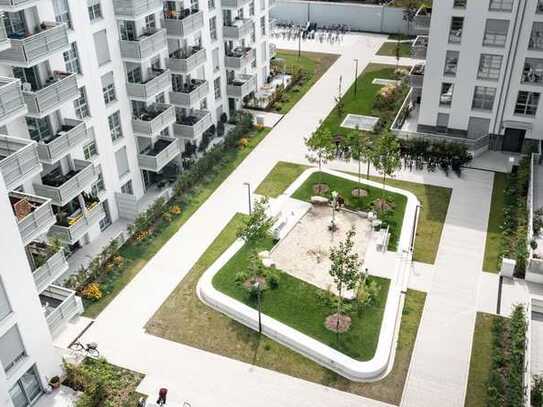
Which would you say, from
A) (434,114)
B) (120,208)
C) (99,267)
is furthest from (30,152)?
(434,114)

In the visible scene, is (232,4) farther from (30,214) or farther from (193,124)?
(30,214)

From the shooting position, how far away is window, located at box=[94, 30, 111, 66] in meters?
35.8

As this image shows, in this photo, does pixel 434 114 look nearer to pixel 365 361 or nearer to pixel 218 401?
pixel 365 361

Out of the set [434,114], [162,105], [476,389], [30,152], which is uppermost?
[30,152]

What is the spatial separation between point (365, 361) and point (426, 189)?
62.2 ft

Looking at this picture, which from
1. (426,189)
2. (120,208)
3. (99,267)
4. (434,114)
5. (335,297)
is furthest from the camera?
(434,114)

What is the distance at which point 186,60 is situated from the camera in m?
43.1

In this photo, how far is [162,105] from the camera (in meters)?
42.8

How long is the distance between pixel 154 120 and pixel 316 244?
14.3 meters

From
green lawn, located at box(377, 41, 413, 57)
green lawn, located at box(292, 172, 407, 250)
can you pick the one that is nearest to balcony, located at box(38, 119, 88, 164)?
green lawn, located at box(292, 172, 407, 250)

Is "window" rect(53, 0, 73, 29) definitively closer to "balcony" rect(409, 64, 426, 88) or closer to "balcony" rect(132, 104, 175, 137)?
"balcony" rect(132, 104, 175, 137)

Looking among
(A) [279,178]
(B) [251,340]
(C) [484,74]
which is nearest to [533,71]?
(C) [484,74]

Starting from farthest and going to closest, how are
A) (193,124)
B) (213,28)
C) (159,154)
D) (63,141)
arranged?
1. (213,28)
2. (193,124)
3. (159,154)
4. (63,141)

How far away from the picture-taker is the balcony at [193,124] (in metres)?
45.2
